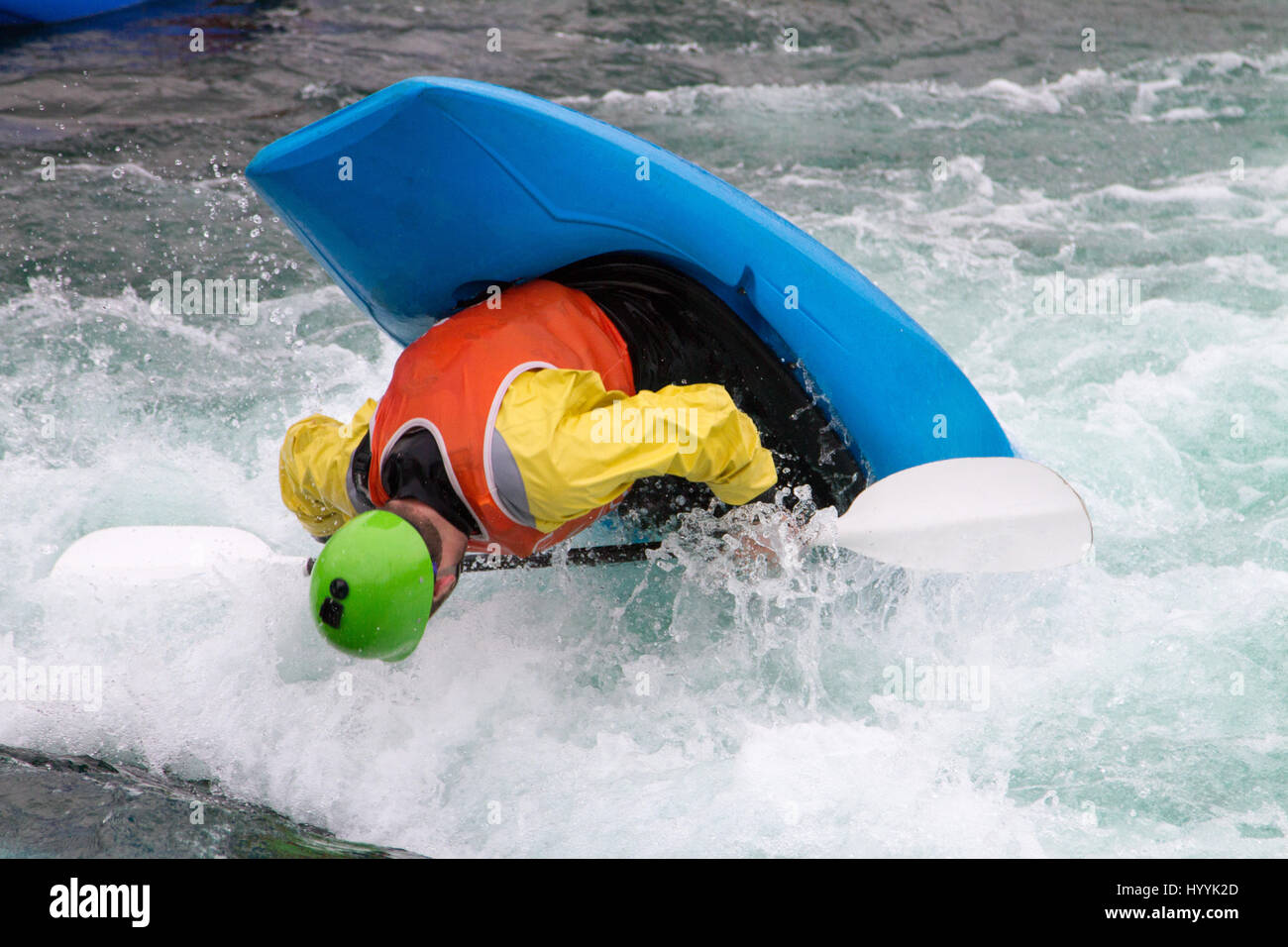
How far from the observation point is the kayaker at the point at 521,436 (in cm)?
209

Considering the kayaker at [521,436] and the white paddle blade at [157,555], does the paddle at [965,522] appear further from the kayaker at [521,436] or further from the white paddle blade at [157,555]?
the white paddle blade at [157,555]

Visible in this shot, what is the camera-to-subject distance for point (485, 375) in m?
2.34

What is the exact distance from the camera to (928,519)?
2738 millimetres

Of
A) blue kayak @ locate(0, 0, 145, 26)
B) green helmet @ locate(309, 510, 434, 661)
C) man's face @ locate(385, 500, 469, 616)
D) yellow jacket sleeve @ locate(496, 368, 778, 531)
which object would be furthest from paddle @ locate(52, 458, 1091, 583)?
blue kayak @ locate(0, 0, 145, 26)

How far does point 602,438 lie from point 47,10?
5.33 metres

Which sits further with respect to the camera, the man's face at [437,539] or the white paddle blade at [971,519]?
the white paddle blade at [971,519]

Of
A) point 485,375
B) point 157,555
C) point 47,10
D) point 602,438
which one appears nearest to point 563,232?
point 485,375

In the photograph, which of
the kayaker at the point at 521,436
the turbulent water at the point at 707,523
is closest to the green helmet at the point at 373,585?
the kayaker at the point at 521,436

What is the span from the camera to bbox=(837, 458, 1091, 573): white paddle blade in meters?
2.73

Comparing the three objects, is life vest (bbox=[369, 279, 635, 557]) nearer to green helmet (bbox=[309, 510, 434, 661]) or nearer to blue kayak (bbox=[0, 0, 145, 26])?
green helmet (bbox=[309, 510, 434, 661])

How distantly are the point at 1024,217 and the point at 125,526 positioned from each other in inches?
142

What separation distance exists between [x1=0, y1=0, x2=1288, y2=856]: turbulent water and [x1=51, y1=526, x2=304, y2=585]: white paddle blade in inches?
2.5
